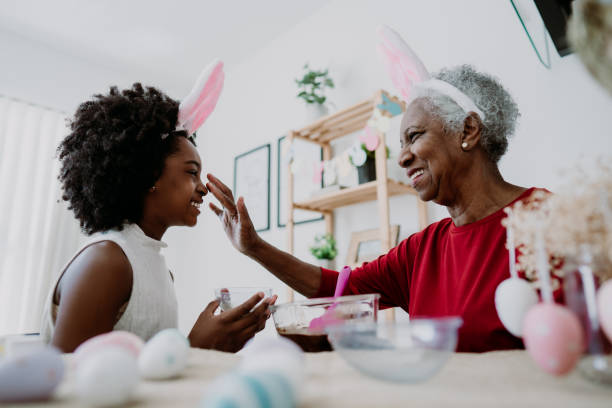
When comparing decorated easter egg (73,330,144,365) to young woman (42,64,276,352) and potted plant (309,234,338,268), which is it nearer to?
young woman (42,64,276,352)

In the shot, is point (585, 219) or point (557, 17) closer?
point (585, 219)

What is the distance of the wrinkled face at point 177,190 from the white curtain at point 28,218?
87.2 inches

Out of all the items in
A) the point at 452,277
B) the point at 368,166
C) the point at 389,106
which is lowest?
the point at 452,277

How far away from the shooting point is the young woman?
0.95 meters

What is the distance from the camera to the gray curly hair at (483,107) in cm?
123

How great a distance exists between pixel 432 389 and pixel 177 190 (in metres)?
1.06

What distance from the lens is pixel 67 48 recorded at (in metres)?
3.22

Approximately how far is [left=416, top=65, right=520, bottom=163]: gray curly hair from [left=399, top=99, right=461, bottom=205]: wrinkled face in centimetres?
3

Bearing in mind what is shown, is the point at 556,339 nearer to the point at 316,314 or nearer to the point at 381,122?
the point at 316,314

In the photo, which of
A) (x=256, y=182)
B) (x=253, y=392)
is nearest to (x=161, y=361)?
(x=253, y=392)

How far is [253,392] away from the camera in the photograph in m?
0.32

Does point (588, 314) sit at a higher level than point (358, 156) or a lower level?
lower

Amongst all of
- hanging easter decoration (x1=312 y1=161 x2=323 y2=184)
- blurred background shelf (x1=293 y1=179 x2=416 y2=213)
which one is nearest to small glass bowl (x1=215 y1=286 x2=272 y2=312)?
blurred background shelf (x1=293 y1=179 x2=416 y2=213)

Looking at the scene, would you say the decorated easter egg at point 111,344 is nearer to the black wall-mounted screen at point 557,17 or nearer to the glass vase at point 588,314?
the glass vase at point 588,314
